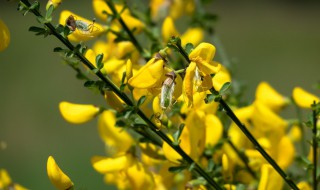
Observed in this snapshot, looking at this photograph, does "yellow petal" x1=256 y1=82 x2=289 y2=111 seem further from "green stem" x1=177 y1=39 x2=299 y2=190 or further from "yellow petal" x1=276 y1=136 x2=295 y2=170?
"green stem" x1=177 y1=39 x2=299 y2=190

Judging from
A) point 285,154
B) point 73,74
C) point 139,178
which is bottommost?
point 73,74

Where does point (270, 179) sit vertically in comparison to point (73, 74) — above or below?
above

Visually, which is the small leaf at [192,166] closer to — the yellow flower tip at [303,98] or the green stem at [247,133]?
the green stem at [247,133]

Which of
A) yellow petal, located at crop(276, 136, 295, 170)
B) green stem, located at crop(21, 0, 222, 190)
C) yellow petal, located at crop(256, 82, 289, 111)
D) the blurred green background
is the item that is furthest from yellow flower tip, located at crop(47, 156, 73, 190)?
the blurred green background

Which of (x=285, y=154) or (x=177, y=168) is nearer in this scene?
(x=177, y=168)

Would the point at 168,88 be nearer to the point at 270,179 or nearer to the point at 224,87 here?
the point at 224,87

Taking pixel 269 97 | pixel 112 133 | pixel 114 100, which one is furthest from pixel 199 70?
pixel 269 97

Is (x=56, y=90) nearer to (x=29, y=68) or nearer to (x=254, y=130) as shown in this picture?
(x=29, y=68)

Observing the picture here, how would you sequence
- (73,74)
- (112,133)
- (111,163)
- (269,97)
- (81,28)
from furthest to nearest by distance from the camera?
(73,74)
(269,97)
(112,133)
(111,163)
(81,28)
